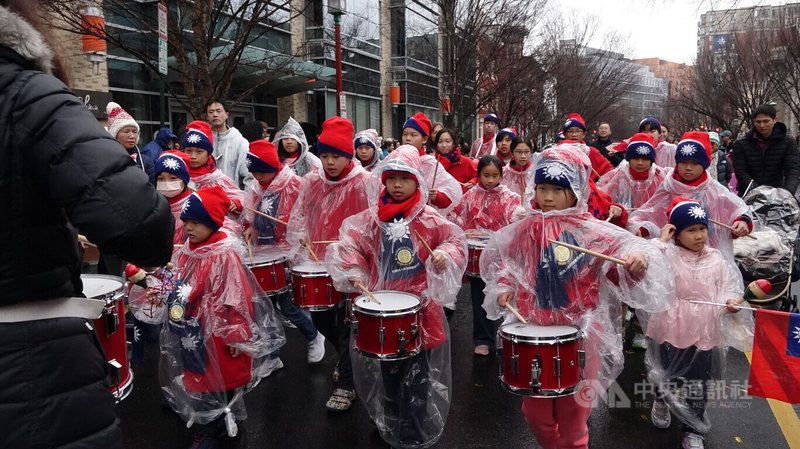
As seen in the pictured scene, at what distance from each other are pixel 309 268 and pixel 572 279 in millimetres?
1977

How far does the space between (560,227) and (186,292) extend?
221 centimetres

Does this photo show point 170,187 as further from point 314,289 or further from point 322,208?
point 314,289

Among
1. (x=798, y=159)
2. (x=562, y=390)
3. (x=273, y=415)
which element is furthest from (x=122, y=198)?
(x=798, y=159)

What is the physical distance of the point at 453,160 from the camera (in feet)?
26.9

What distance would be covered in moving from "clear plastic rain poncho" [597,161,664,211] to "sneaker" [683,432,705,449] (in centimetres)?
252

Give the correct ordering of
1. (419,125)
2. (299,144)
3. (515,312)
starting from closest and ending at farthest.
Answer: (515,312) < (299,144) < (419,125)

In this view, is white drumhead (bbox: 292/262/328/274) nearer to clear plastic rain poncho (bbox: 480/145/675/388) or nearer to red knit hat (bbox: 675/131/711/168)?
clear plastic rain poncho (bbox: 480/145/675/388)

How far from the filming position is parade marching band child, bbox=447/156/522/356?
5.37 metres

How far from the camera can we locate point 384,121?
86.3 ft

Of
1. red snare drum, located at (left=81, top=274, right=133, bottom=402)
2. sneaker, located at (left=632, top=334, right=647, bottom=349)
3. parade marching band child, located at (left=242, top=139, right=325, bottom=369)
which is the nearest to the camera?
red snare drum, located at (left=81, top=274, right=133, bottom=402)

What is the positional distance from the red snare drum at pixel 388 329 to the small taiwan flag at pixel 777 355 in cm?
193

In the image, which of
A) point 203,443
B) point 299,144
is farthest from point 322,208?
point 203,443

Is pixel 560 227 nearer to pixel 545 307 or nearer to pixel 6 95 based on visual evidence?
pixel 545 307

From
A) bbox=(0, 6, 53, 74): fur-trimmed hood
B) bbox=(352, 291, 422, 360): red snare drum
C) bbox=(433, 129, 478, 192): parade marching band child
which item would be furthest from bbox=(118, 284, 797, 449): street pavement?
bbox=(433, 129, 478, 192): parade marching band child
